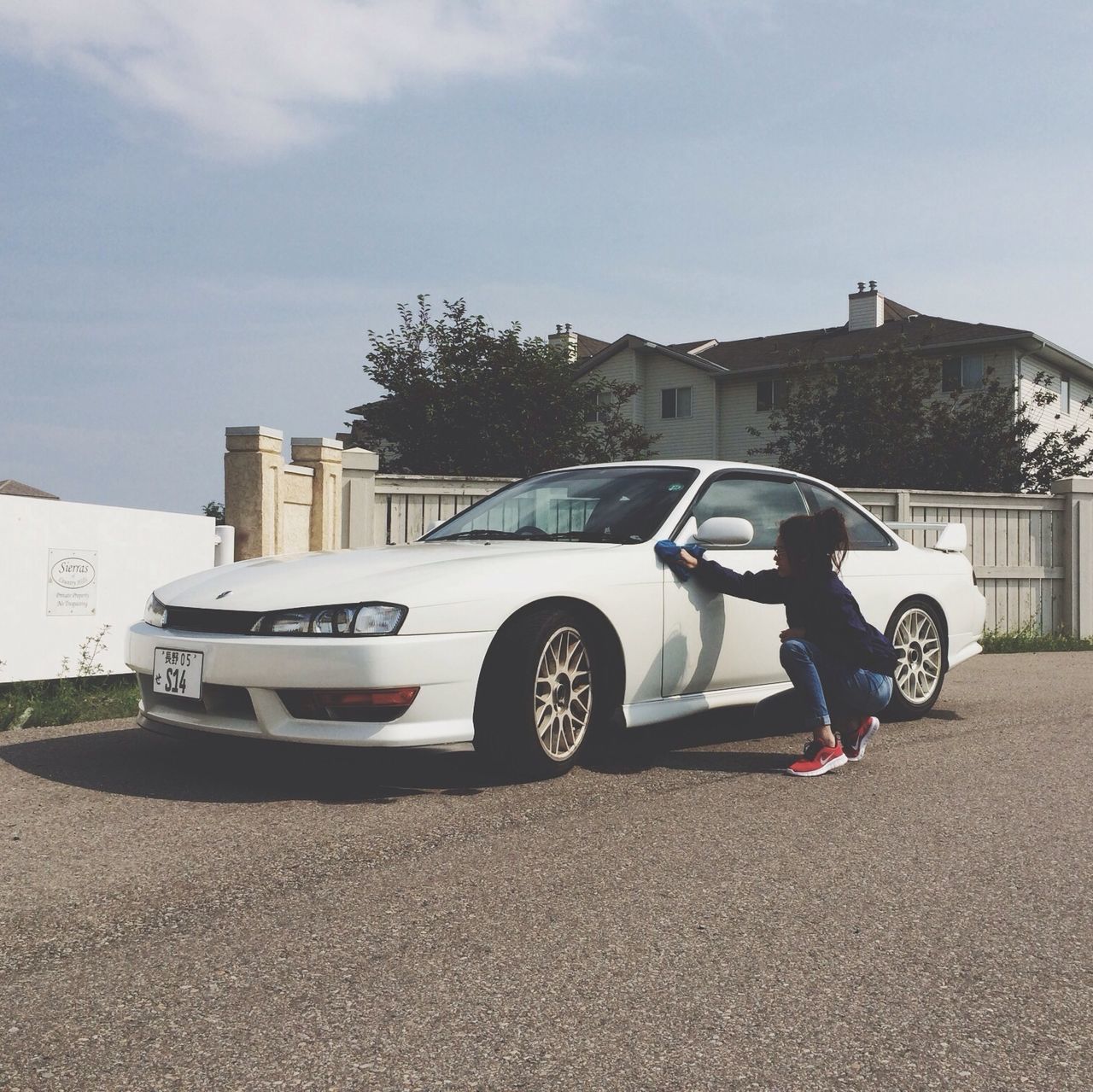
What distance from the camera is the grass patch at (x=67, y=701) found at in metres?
6.98

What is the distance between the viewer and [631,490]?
627 centimetres

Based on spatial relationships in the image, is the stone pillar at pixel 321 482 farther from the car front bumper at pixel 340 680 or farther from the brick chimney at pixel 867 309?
the brick chimney at pixel 867 309

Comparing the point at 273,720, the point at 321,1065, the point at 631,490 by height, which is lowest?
the point at 321,1065

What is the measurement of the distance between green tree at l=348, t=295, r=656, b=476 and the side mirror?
792 inches

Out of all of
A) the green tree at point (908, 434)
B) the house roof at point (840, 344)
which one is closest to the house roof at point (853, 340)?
the house roof at point (840, 344)

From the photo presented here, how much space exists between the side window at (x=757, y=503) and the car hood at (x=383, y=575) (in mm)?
799

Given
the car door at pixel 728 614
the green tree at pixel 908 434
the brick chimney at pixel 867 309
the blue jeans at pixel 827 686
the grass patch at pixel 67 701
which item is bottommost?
the grass patch at pixel 67 701

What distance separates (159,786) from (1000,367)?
32083 mm

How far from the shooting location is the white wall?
7.57m

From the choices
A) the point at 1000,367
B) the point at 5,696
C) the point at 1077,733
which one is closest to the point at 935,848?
the point at 1077,733

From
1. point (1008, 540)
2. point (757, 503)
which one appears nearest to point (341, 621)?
point (757, 503)

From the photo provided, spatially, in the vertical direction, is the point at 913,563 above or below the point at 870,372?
below

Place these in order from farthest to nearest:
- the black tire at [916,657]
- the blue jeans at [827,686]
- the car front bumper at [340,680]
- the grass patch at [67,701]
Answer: the black tire at [916,657]
the grass patch at [67,701]
the blue jeans at [827,686]
the car front bumper at [340,680]

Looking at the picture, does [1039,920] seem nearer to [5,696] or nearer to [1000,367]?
[5,696]
